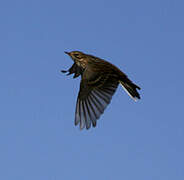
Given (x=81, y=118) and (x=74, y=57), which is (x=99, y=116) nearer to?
(x=81, y=118)

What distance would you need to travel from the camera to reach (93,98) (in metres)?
10.4

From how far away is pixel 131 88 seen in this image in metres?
10.2

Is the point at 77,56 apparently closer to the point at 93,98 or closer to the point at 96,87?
the point at 96,87

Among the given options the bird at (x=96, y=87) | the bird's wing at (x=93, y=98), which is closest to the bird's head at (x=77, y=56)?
the bird at (x=96, y=87)

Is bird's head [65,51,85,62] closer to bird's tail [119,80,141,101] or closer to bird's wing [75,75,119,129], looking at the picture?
bird's wing [75,75,119,129]

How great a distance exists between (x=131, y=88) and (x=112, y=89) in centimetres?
46

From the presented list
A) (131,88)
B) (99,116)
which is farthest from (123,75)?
(99,116)

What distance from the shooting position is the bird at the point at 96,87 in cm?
1006

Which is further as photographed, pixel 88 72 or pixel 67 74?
pixel 67 74

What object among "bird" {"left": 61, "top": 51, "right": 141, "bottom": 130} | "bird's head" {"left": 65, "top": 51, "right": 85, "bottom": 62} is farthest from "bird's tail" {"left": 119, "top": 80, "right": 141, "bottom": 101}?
"bird's head" {"left": 65, "top": 51, "right": 85, "bottom": 62}

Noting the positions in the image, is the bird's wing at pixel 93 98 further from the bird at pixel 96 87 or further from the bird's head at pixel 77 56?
the bird's head at pixel 77 56

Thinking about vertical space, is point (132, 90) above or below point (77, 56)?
below

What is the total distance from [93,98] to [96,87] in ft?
0.91

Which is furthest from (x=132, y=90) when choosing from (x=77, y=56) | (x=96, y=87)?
(x=77, y=56)
